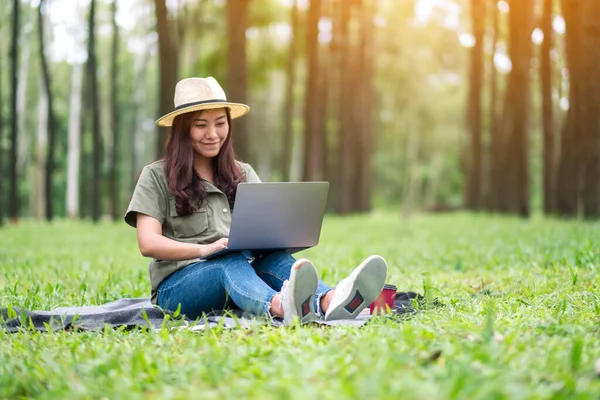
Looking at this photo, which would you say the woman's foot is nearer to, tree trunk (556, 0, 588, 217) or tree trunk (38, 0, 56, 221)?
tree trunk (556, 0, 588, 217)

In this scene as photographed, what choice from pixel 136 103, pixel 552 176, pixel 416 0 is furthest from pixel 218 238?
pixel 136 103

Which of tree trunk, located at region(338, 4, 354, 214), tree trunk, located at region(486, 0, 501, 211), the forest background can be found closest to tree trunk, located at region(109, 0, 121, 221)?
the forest background

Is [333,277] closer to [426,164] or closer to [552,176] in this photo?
[552,176]

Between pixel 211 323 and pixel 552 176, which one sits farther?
pixel 552 176

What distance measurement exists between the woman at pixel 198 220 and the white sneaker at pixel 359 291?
163 mm

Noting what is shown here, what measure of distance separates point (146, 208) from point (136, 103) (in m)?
27.9

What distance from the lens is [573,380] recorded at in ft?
8.42

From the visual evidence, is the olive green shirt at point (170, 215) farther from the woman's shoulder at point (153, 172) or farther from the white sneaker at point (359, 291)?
the white sneaker at point (359, 291)

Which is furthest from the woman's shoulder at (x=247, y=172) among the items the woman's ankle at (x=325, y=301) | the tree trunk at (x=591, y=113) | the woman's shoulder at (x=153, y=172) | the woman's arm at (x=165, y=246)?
the tree trunk at (x=591, y=113)

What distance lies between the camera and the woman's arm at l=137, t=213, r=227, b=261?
14.5 ft

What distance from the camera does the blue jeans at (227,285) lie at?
4270mm

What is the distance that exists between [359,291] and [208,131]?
4.61 feet

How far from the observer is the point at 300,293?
389 cm

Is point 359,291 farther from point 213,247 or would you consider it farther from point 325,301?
point 213,247
